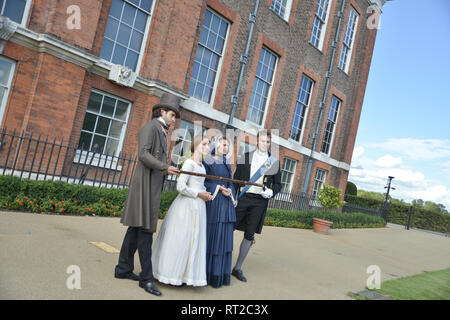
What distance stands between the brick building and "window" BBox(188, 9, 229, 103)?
3 centimetres

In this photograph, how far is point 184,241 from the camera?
3795mm

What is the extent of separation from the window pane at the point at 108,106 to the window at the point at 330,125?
12270 millimetres

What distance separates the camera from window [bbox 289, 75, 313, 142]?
1631 cm

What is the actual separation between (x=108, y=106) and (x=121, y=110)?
1.35 feet

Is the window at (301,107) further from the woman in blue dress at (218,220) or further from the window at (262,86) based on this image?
the woman in blue dress at (218,220)

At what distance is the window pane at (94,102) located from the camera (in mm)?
9117

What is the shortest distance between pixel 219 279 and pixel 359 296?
6.64ft

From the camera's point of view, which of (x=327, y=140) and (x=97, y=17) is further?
(x=327, y=140)

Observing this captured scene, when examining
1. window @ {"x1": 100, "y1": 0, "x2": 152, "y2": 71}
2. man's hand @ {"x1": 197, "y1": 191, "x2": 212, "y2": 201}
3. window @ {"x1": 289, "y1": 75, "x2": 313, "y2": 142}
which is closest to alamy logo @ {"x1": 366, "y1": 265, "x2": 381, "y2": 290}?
man's hand @ {"x1": 197, "y1": 191, "x2": 212, "y2": 201}

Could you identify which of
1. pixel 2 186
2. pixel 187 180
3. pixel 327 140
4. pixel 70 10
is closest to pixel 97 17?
pixel 70 10

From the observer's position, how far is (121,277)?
3859mm

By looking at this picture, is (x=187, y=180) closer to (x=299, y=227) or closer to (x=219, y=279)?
(x=219, y=279)

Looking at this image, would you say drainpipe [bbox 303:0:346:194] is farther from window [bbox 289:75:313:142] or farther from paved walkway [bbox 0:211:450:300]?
paved walkway [bbox 0:211:450:300]

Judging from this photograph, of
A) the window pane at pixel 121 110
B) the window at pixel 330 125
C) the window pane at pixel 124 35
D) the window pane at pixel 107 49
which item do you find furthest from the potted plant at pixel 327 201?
the window pane at pixel 107 49
